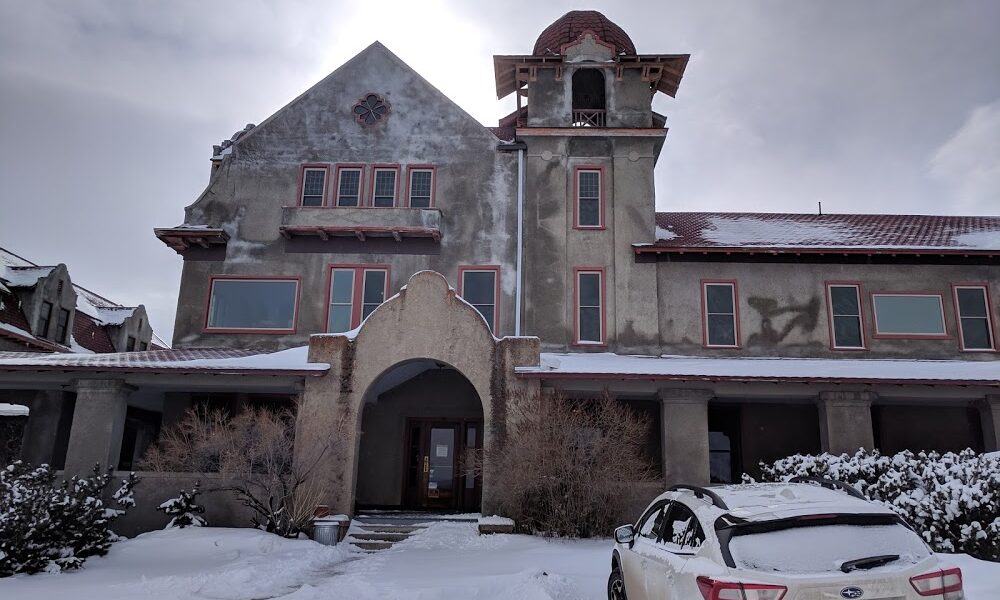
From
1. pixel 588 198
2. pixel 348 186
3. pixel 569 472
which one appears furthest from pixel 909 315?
pixel 348 186

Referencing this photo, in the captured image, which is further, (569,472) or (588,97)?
(588,97)

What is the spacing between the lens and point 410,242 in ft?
71.2

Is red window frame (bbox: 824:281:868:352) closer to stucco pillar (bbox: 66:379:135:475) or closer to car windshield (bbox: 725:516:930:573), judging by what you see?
Result: car windshield (bbox: 725:516:930:573)

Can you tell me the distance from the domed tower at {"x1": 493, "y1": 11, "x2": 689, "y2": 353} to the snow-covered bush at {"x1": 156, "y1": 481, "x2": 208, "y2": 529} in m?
9.37

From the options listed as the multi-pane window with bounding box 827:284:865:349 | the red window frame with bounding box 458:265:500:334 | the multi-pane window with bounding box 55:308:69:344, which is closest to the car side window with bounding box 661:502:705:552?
the red window frame with bounding box 458:265:500:334

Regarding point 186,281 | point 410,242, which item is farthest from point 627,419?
point 186,281

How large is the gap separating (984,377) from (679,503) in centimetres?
1458

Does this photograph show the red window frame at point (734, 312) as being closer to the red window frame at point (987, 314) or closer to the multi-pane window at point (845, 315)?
the multi-pane window at point (845, 315)

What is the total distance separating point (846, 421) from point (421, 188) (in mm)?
13039

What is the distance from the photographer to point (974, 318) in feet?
68.9

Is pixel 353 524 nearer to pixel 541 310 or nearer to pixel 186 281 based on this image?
pixel 541 310

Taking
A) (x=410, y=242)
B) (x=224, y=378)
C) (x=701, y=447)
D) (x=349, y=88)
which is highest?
(x=349, y=88)

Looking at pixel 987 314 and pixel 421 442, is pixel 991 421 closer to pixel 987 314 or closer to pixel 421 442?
pixel 987 314

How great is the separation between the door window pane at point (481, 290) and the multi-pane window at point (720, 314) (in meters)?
5.96
